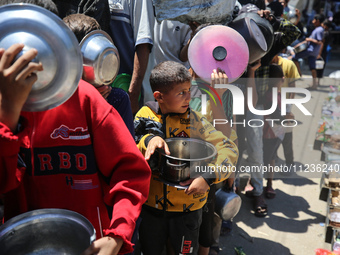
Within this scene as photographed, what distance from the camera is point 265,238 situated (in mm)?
3234

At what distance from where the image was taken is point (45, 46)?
2.81 ft

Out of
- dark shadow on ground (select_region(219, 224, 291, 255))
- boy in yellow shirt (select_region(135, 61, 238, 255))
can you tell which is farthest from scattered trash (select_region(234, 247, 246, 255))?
boy in yellow shirt (select_region(135, 61, 238, 255))

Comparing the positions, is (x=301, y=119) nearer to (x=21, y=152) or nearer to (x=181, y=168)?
(x=181, y=168)

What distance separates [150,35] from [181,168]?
118 centimetres

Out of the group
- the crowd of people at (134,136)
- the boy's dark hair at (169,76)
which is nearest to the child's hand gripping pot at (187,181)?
the crowd of people at (134,136)

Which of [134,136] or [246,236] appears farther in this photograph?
[246,236]

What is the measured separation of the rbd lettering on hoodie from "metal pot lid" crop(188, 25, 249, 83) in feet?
4.16

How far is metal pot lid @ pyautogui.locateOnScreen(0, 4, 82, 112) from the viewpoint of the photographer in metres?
0.85

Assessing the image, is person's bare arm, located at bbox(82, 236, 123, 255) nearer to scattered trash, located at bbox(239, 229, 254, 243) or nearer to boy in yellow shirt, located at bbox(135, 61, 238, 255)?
boy in yellow shirt, located at bbox(135, 61, 238, 255)

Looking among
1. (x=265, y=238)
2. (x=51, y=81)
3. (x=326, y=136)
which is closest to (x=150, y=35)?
(x=51, y=81)

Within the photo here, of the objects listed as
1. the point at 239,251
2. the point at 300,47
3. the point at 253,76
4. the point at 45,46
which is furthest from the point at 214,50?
the point at 300,47

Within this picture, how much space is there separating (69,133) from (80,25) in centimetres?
55

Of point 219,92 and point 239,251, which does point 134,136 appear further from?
point 239,251

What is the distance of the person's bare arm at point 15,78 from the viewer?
Result: 809mm
